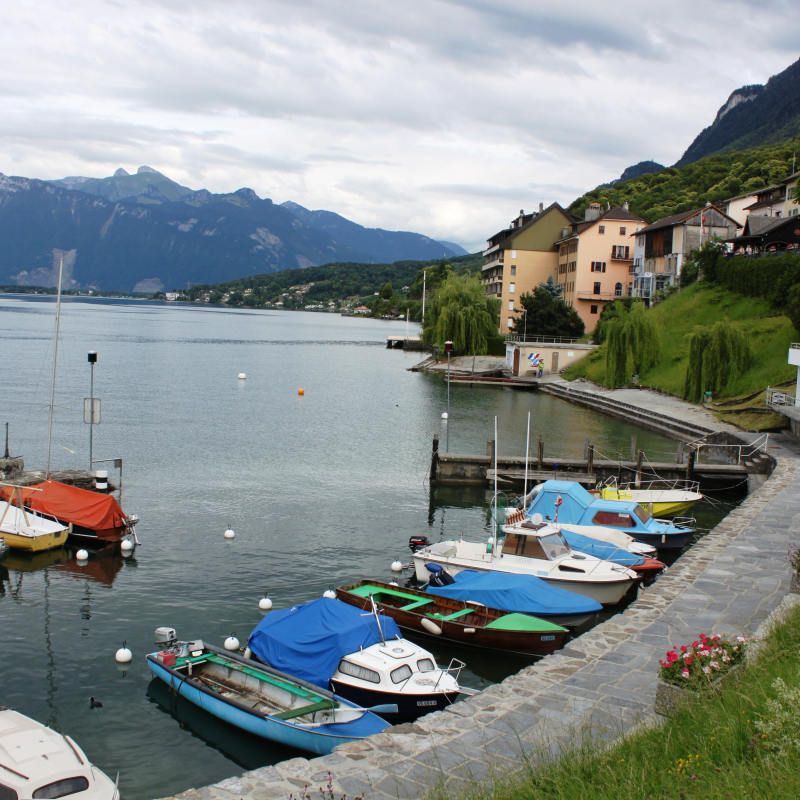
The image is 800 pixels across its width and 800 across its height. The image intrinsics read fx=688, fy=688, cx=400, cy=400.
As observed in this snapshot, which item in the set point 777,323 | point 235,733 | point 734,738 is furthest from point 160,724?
→ point 777,323

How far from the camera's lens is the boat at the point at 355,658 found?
13539 mm

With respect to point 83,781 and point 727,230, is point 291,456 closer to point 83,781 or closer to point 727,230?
point 83,781

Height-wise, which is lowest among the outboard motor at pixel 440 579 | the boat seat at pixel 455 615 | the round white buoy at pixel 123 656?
the round white buoy at pixel 123 656

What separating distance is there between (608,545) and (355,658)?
1179cm

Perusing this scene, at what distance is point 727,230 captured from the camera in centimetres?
8244

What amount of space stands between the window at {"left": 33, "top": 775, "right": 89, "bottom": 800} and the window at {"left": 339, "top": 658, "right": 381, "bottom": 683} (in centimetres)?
527

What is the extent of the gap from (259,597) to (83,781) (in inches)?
391

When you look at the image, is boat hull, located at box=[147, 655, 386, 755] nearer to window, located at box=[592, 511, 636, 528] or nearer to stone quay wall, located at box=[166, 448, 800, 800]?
stone quay wall, located at box=[166, 448, 800, 800]

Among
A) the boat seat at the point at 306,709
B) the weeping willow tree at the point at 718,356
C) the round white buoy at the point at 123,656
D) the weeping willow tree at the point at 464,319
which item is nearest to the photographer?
the boat seat at the point at 306,709

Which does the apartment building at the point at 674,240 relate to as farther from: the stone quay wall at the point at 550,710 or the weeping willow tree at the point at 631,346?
the stone quay wall at the point at 550,710

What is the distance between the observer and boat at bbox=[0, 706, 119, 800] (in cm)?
960

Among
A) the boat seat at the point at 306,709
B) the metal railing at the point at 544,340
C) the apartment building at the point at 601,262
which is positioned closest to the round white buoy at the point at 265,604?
the boat seat at the point at 306,709

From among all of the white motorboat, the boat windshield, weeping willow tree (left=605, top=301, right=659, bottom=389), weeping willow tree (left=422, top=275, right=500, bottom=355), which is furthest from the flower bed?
weeping willow tree (left=422, top=275, right=500, bottom=355)

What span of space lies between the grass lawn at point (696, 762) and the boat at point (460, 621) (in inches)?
351
